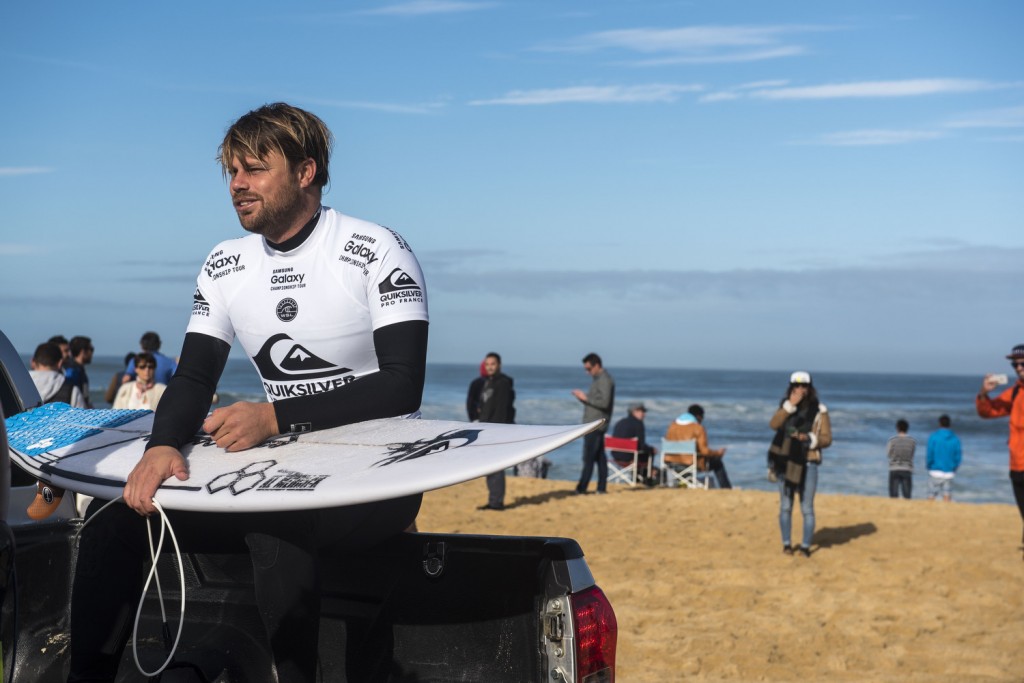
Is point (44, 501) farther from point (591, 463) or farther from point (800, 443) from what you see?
point (591, 463)

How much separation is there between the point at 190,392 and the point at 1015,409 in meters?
9.00

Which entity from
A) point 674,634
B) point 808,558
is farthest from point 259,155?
point 808,558

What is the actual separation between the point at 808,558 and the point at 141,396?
7.06 metres

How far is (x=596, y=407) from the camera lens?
15914 millimetres

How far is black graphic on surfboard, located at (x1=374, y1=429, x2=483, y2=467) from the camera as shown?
2555 millimetres

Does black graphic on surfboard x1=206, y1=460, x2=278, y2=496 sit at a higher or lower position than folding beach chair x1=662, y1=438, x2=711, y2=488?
higher

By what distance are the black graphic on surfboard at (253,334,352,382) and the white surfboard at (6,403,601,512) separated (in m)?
0.24

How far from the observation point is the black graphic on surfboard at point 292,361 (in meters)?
2.98

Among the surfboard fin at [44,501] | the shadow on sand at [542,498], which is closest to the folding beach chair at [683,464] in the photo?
the shadow on sand at [542,498]

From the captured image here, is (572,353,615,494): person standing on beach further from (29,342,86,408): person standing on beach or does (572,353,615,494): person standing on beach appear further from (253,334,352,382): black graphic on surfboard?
(253,334,352,382): black graphic on surfboard

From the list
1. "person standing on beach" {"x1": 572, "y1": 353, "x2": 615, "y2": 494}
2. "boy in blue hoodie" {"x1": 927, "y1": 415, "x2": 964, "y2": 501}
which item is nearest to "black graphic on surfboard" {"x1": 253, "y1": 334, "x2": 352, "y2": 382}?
"person standing on beach" {"x1": 572, "y1": 353, "x2": 615, "y2": 494}

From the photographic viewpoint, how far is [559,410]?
58719mm

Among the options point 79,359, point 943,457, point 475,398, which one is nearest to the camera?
point 79,359

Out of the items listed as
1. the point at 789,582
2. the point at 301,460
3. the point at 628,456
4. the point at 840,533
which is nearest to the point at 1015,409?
the point at 789,582
